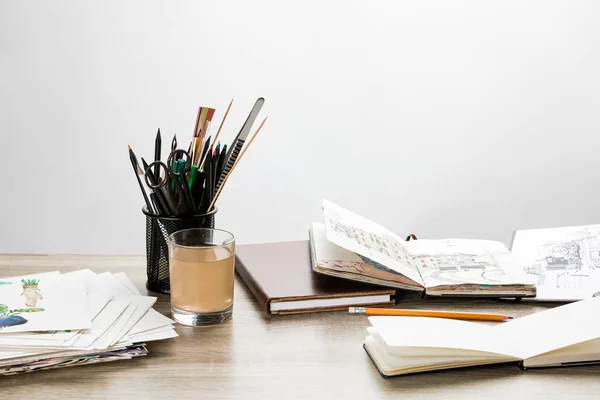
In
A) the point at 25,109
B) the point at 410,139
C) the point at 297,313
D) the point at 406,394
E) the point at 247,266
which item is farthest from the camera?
the point at 410,139

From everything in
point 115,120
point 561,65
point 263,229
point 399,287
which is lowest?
point 263,229

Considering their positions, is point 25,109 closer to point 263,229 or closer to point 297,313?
point 263,229

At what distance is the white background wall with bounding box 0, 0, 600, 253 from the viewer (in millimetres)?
2801

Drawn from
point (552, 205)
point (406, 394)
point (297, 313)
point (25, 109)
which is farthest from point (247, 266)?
point (552, 205)

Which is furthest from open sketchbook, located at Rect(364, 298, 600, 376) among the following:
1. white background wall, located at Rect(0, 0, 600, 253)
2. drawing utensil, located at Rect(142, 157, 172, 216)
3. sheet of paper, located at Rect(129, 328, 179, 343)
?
white background wall, located at Rect(0, 0, 600, 253)

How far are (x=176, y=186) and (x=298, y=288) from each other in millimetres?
235

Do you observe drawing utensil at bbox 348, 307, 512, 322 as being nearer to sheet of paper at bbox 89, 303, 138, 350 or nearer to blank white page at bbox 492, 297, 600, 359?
blank white page at bbox 492, 297, 600, 359

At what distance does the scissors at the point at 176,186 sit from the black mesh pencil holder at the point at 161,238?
0.02 m

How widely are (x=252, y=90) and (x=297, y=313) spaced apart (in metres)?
1.94

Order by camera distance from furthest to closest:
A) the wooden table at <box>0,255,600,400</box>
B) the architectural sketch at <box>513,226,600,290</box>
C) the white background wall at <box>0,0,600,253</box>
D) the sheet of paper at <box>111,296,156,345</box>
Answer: the white background wall at <box>0,0,600,253</box>
the architectural sketch at <box>513,226,600,290</box>
the sheet of paper at <box>111,296,156,345</box>
the wooden table at <box>0,255,600,400</box>

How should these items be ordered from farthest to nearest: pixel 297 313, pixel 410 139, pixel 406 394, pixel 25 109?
pixel 410 139 < pixel 25 109 < pixel 297 313 < pixel 406 394

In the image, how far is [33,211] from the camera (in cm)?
288

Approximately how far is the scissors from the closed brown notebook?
16 cm

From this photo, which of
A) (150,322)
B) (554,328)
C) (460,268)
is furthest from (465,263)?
(150,322)
